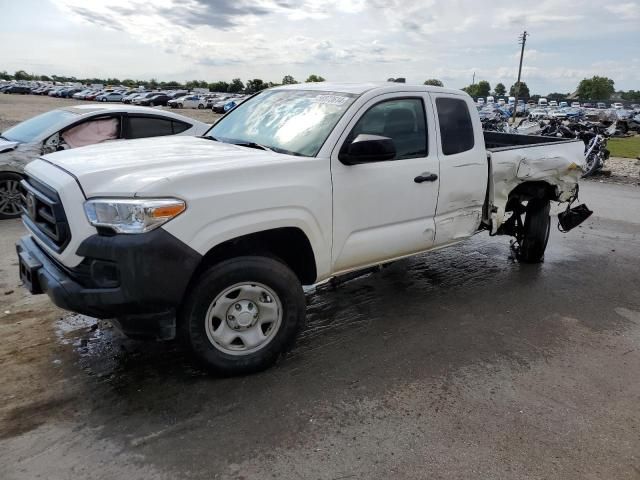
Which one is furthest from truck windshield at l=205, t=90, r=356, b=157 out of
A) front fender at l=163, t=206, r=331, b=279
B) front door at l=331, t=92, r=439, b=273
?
front fender at l=163, t=206, r=331, b=279

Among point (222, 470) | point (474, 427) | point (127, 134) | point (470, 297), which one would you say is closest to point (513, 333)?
point (470, 297)

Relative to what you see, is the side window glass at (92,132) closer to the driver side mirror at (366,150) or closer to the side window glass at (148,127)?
the side window glass at (148,127)

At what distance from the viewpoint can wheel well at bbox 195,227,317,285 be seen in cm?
348

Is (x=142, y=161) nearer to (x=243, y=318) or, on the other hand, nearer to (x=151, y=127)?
(x=243, y=318)

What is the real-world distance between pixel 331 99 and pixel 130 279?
2.24m

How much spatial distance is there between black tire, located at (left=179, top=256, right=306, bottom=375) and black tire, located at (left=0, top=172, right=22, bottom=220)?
568cm

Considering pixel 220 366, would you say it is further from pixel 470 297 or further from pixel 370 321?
pixel 470 297

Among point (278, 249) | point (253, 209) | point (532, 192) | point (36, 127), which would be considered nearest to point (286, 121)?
point (278, 249)

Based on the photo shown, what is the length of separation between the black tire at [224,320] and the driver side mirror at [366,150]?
0.94 metres

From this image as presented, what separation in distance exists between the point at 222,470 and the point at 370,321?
88.3 inches

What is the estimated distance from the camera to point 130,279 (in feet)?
9.89

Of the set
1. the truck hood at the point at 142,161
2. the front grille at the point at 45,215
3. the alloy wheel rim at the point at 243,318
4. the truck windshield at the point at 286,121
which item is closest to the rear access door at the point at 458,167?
the truck windshield at the point at 286,121

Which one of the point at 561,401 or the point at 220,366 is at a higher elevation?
the point at 220,366

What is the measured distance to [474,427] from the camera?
3232 millimetres
